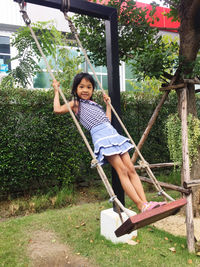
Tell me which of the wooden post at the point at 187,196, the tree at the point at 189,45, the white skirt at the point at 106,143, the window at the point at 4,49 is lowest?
the wooden post at the point at 187,196

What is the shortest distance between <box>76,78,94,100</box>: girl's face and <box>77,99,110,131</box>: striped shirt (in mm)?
62

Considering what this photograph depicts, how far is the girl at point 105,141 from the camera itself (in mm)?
Answer: 2794

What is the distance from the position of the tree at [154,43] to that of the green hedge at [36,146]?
1477 millimetres

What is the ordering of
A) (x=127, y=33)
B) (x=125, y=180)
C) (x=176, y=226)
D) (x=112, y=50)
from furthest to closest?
(x=127, y=33)
(x=176, y=226)
(x=112, y=50)
(x=125, y=180)

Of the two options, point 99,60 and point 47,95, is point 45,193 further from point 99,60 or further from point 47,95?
point 99,60

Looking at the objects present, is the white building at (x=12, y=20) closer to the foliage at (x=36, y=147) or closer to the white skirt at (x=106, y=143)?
the foliage at (x=36, y=147)

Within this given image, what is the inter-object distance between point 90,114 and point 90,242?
1757mm

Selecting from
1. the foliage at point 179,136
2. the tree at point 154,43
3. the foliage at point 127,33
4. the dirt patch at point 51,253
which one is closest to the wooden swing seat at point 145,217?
the dirt patch at point 51,253

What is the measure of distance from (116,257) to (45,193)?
261cm

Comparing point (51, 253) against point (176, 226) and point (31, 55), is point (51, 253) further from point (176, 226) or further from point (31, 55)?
point (31, 55)

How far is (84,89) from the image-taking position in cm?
318

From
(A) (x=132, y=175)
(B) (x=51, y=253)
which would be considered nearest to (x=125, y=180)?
(A) (x=132, y=175)

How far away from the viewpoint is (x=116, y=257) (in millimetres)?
Answer: 3172

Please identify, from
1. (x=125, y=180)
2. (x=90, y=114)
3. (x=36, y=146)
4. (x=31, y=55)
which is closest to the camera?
(x=125, y=180)
